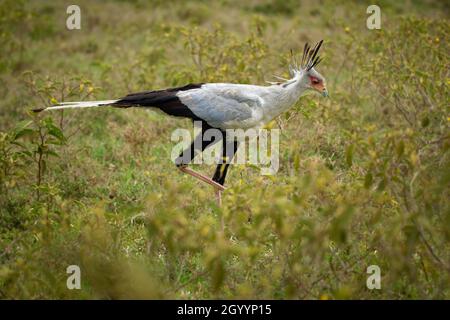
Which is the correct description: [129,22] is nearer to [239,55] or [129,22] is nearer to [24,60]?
[24,60]

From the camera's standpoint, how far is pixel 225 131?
430 cm

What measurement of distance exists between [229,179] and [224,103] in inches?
40.9

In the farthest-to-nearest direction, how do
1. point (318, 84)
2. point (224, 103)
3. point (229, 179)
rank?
1. point (229, 179)
2. point (318, 84)
3. point (224, 103)

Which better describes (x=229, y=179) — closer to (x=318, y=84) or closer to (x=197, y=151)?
(x=197, y=151)

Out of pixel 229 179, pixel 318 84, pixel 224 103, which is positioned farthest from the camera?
pixel 229 179

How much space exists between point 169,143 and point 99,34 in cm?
466

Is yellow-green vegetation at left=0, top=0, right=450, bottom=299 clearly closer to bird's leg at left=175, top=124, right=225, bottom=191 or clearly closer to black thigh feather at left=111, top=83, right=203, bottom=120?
bird's leg at left=175, top=124, right=225, bottom=191

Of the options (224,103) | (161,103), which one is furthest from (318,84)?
(161,103)

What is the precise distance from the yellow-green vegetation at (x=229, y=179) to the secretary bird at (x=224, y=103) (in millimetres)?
310

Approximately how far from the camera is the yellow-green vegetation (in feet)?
9.36

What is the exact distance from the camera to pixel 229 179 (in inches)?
199

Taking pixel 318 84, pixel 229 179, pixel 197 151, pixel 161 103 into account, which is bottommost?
pixel 229 179

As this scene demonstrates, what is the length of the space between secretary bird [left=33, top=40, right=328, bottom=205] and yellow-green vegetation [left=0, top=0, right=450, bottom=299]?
31cm

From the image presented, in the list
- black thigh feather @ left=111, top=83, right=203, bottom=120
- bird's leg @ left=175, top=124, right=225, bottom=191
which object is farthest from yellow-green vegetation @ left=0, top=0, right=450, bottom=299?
black thigh feather @ left=111, top=83, right=203, bottom=120
